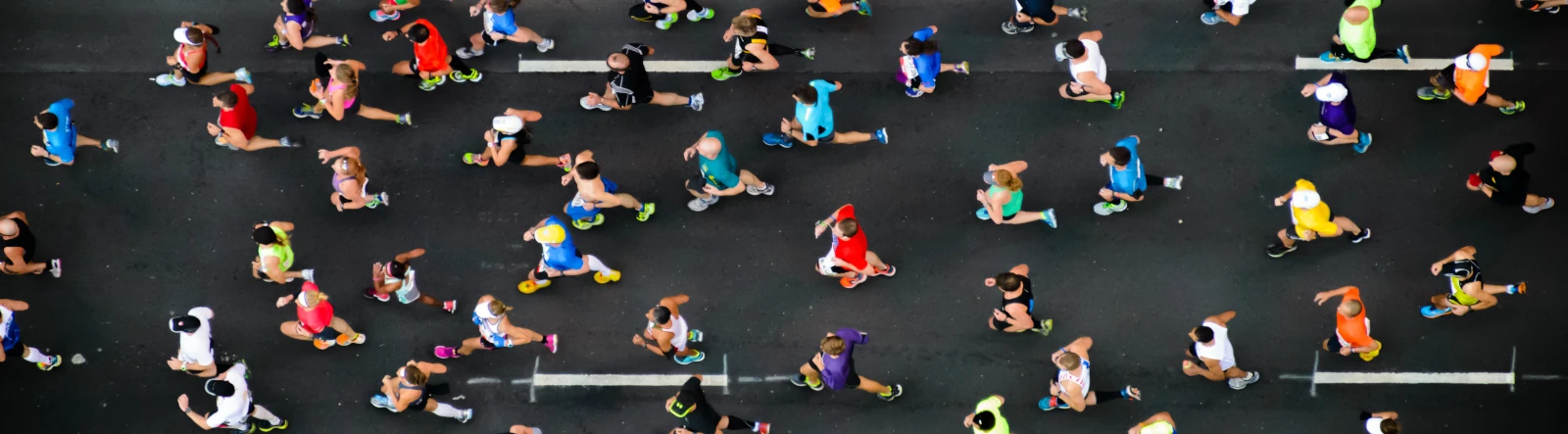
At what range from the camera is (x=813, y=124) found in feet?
49.4

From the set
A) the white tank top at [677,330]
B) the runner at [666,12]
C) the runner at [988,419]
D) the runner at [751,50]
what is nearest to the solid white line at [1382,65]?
the runner at [751,50]

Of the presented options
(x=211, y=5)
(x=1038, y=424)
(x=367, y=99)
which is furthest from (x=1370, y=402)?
(x=211, y=5)

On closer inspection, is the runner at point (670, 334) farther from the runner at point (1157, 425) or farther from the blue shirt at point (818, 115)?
the runner at point (1157, 425)

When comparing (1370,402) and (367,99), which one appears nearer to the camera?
(1370,402)

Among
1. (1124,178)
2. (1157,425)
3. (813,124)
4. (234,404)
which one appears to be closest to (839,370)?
(813,124)

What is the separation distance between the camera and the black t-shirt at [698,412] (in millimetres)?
13180

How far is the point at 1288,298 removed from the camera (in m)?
15.0

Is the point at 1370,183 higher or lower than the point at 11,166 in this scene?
higher

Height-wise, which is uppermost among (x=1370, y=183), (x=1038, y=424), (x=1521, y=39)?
(x=1521, y=39)

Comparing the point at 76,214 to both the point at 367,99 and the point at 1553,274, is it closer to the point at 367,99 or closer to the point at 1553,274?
the point at 367,99

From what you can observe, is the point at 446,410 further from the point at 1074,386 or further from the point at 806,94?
the point at 1074,386

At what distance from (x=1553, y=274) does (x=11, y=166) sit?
A: 62.7 feet

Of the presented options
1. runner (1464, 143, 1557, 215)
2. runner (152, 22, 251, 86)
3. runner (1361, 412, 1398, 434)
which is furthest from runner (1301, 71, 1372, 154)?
runner (152, 22, 251, 86)

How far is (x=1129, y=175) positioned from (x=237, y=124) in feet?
35.0
